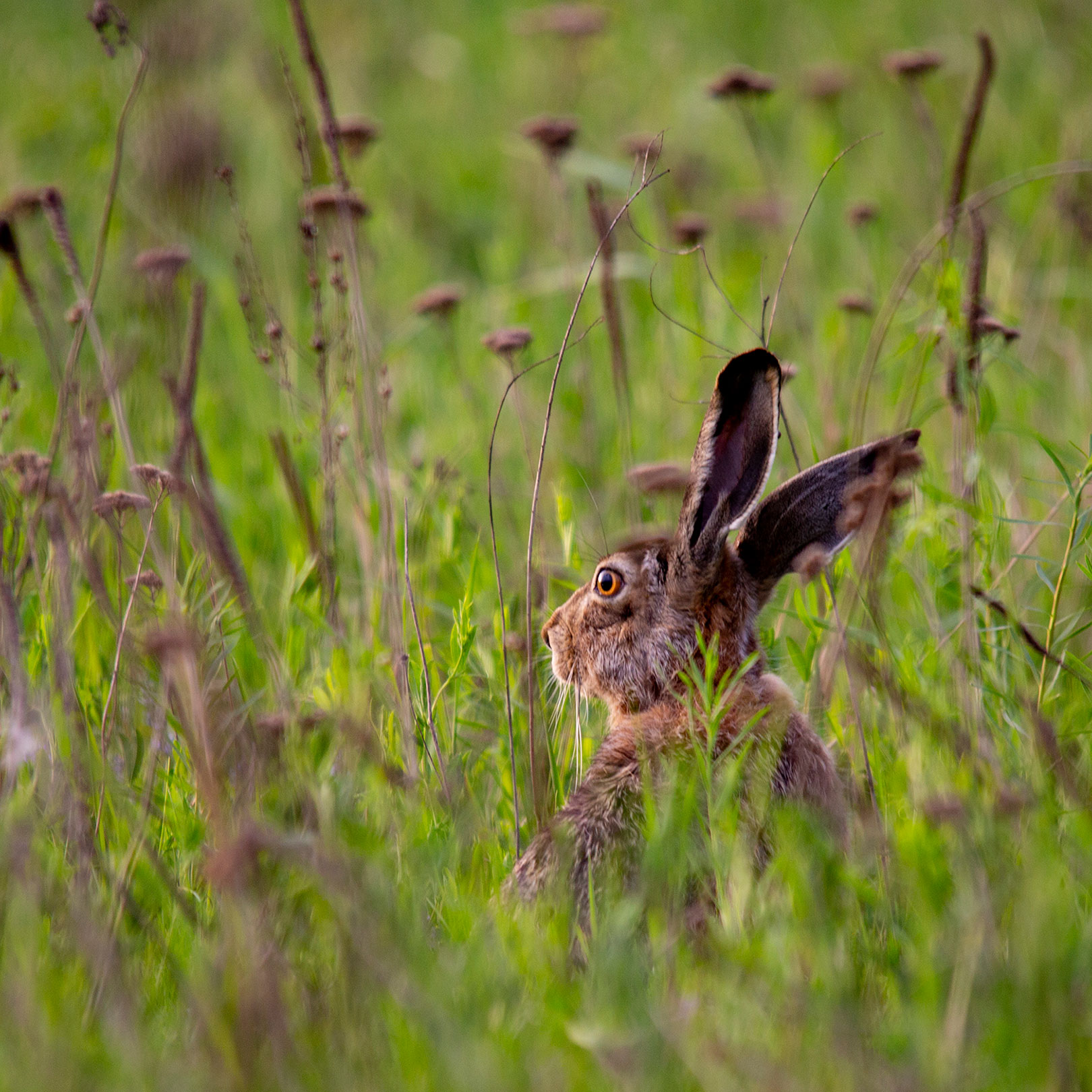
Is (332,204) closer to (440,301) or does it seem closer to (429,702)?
(440,301)

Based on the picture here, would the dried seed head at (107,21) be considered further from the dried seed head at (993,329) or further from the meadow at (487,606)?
the dried seed head at (993,329)

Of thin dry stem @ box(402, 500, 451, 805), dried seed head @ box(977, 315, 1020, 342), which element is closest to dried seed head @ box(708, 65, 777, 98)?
dried seed head @ box(977, 315, 1020, 342)

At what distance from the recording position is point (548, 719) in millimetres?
3990

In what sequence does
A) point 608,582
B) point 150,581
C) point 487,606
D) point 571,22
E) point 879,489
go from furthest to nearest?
point 571,22 < point 487,606 < point 608,582 < point 150,581 < point 879,489

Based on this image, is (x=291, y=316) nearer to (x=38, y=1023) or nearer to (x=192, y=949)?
(x=192, y=949)

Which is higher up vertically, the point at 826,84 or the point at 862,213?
the point at 826,84

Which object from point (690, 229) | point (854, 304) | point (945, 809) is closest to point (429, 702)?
point (945, 809)

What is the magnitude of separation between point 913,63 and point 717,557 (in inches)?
97.1

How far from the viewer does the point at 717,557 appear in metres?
3.50

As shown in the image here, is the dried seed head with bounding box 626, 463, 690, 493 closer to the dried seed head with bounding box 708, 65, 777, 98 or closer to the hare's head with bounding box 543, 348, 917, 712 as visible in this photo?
the hare's head with bounding box 543, 348, 917, 712

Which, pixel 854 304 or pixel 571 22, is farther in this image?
pixel 571 22

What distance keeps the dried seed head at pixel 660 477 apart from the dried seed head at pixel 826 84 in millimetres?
3242

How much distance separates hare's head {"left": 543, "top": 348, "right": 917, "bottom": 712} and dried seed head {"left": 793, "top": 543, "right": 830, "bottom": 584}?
0.13 feet

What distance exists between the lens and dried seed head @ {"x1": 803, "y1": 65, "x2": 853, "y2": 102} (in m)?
6.38
